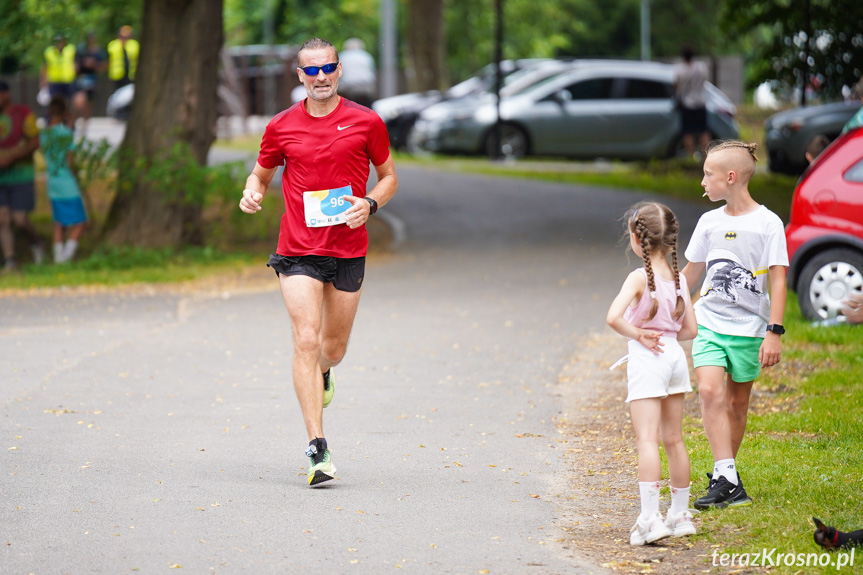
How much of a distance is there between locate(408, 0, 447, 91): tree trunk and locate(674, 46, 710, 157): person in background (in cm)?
1158

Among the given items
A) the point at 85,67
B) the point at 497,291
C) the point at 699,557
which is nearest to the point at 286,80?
the point at 85,67

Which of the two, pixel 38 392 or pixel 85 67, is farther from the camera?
pixel 85 67

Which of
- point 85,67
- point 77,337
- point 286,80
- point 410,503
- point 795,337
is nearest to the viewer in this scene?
point 410,503

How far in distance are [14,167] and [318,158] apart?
9.07m

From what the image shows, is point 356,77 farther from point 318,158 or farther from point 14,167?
point 318,158

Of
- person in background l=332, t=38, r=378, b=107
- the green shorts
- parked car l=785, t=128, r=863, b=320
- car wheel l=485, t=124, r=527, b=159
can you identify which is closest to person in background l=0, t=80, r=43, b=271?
parked car l=785, t=128, r=863, b=320

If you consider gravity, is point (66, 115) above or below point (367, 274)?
above

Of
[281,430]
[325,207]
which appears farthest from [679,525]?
[281,430]

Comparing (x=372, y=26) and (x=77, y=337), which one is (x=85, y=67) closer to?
(x=77, y=337)

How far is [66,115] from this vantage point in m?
14.3

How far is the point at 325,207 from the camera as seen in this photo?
5992 mm

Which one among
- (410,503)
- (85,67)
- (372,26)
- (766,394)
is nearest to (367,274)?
(766,394)

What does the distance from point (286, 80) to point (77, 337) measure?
80.1 feet

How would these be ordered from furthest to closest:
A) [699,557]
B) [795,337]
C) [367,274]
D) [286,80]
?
[286,80] → [367,274] → [795,337] → [699,557]
